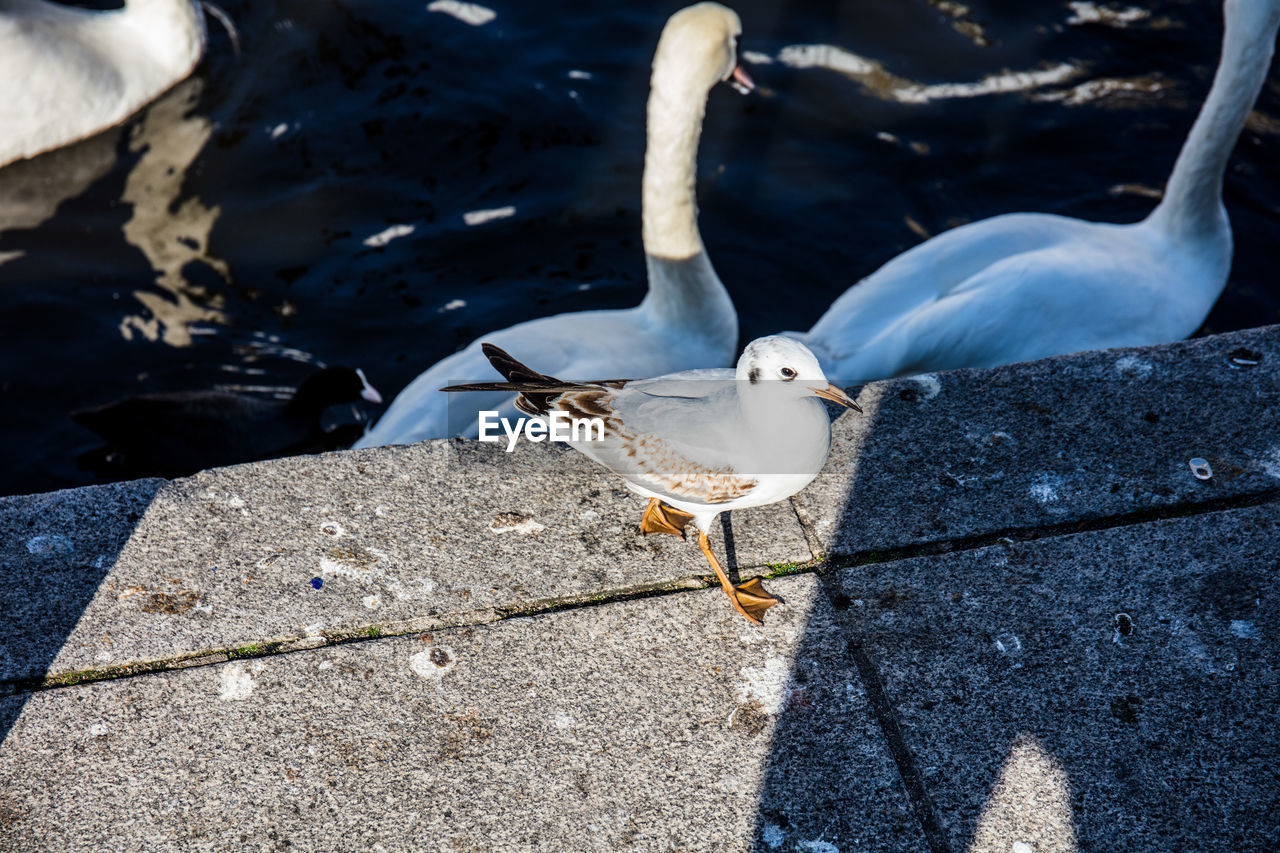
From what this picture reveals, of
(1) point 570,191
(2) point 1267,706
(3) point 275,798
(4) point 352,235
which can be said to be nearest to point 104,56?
(4) point 352,235

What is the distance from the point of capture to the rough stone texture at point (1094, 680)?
239cm

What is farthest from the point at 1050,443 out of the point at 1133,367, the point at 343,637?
the point at 343,637

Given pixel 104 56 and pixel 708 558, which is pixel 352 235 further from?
pixel 708 558

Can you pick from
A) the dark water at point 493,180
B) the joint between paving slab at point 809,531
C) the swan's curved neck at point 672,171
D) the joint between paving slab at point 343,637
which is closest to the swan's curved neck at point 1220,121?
the dark water at point 493,180

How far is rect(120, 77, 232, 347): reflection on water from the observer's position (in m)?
6.19

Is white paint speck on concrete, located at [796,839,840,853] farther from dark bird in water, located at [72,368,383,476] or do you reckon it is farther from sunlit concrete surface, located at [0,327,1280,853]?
dark bird in water, located at [72,368,383,476]

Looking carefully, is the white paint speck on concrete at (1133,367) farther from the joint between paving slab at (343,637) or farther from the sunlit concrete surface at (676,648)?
the joint between paving slab at (343,637)

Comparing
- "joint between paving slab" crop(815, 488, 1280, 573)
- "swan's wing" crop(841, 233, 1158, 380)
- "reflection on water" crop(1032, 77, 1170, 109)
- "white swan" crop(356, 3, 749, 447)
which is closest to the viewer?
"joint between paving slab" crop(815, 488, 1280, 573)

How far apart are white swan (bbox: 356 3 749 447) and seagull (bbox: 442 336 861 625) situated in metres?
1.13

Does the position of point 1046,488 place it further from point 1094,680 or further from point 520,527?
point 520,527

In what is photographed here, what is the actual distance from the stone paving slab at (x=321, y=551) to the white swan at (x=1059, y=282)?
1.68 metres

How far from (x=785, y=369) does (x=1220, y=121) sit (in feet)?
11.7

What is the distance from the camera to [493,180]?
7.04m

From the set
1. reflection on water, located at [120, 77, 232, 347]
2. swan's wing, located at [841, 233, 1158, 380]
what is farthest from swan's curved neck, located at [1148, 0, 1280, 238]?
reflection on water, located at [120, 77, 232, 347]
